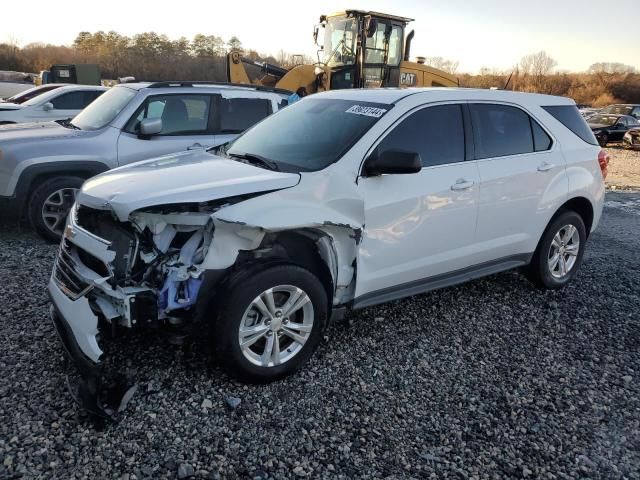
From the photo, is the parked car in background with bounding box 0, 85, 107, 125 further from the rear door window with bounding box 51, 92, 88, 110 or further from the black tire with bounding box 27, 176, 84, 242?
the black tire with bounding box 27, 176, 84, 242

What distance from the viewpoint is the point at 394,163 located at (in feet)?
11.0

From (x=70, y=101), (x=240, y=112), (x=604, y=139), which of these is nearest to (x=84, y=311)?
(x=240, y=112)

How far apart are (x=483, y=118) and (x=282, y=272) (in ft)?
7.59

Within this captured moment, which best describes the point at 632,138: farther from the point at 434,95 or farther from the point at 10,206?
the point at 10,206

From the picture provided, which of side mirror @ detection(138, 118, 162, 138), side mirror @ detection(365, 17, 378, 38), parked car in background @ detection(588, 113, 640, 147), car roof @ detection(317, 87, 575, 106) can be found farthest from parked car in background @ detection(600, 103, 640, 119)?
side mirror @ detection(138, 118, 162, 138)

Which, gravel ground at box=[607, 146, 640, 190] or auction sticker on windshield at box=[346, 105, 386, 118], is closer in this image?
auction sticker on windshield at box=[346, 105, 386, 118]

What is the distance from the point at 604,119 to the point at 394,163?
2349 centimetres

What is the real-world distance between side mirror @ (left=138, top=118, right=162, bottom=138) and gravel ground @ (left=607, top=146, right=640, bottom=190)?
10776mm

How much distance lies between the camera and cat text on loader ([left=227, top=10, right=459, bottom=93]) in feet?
42.7

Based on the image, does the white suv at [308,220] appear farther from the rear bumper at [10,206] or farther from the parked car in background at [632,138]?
the parked car in background at [632,138]

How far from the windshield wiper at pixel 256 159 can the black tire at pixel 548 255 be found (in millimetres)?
2737

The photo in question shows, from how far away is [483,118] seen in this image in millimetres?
4258

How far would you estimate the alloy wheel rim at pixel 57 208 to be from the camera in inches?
225

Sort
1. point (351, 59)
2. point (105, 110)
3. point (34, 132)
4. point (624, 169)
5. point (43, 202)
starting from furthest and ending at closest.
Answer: point (624, 169) → point (351, 59) → point (105, 110) → point (34, 132) → point (43, 202)
